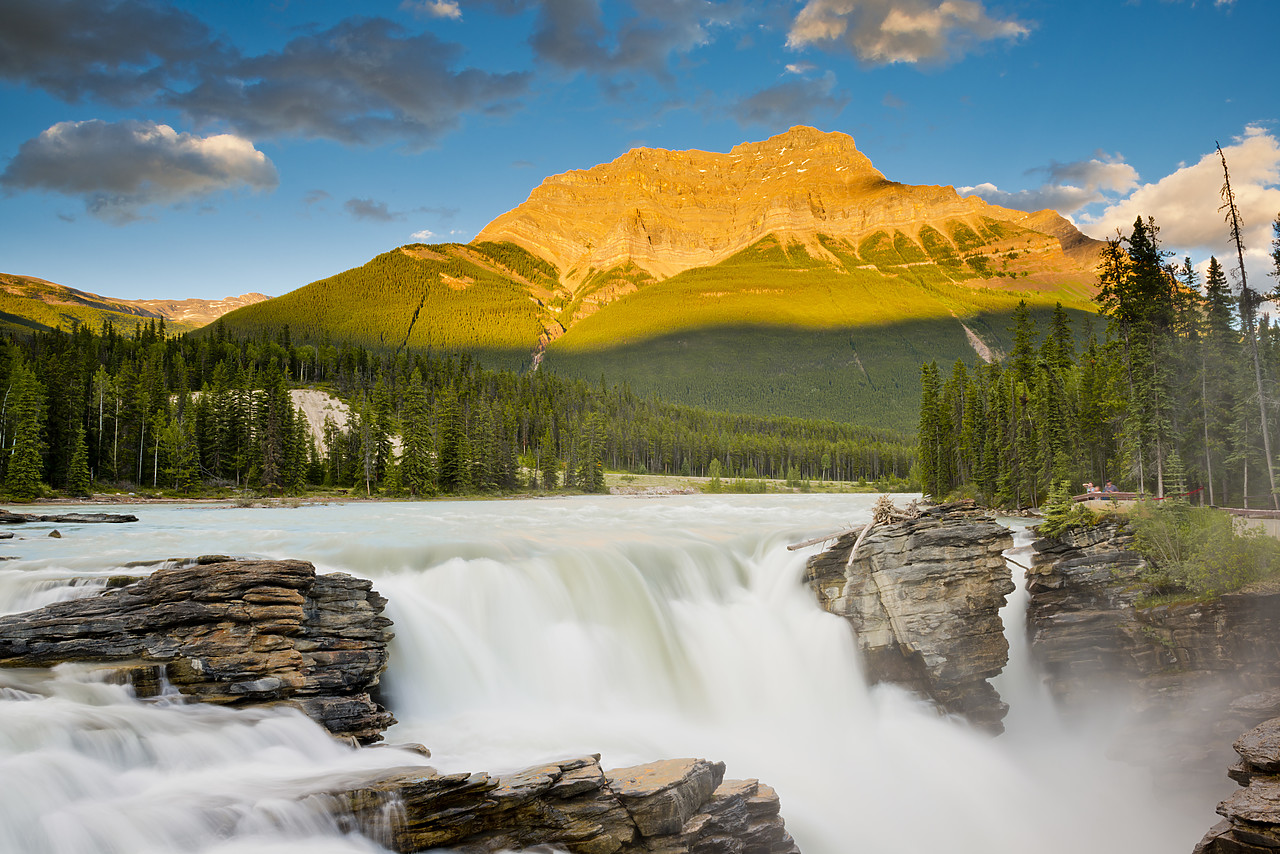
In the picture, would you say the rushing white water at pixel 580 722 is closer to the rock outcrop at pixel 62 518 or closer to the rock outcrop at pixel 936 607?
the rock outcrop at pixel 936 607

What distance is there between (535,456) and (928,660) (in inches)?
3855

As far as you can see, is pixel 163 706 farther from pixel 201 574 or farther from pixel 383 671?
pixel 383 671

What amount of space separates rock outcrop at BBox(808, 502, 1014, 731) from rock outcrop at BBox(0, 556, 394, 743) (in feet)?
45.3

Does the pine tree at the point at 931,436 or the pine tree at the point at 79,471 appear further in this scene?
the pine tree at the point at 931,436

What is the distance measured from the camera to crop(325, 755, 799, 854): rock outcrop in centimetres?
959

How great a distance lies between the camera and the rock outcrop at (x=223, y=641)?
11.8 metres

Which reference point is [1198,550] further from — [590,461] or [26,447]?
[590,461]

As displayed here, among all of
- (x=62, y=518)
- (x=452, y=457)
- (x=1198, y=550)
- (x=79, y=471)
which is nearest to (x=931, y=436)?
(x=1198, y=550)

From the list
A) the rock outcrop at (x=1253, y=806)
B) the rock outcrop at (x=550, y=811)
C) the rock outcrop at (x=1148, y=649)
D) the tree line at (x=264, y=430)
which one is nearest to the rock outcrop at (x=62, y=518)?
the tree line at (x=264, y=430)

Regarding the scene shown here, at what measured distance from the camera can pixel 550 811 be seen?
9992 mm

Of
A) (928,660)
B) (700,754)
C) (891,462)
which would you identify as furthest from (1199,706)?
(891,462)

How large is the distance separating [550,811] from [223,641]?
22.6 ft

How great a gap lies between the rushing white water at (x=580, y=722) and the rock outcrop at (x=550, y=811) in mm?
613

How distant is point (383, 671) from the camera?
48.9ft
